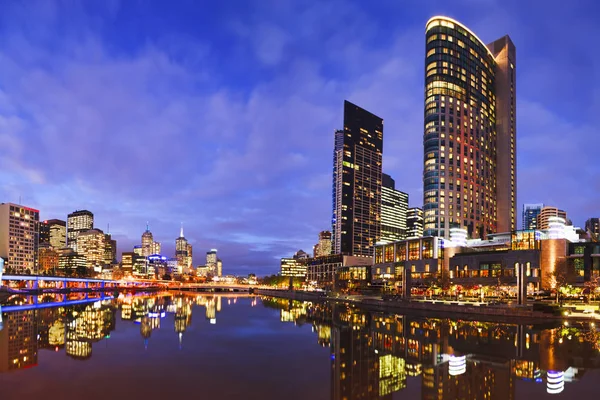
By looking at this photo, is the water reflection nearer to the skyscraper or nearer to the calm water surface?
the calm water surface

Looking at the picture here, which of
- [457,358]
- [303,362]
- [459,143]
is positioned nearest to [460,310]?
[457,358]

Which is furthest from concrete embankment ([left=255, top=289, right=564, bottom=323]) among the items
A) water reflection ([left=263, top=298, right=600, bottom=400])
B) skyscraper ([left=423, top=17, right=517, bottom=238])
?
skyscraper ([left=423, top=17, right=517, bottom=238])

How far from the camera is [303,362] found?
122 feet

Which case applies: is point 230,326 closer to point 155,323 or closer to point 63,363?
point 155,323

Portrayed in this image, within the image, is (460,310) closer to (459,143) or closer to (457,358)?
(457,358)

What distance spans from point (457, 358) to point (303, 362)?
41.1 ft

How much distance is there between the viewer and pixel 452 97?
574 feet

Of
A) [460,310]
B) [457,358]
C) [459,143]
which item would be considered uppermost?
[459,143]

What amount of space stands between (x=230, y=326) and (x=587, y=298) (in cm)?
7279

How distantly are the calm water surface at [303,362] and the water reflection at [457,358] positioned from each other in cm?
10

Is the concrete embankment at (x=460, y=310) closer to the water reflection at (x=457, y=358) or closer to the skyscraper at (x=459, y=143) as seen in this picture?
the water reflection at (x=457, y=358)

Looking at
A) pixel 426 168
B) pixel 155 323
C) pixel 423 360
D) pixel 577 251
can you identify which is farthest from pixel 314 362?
pixel 426 168

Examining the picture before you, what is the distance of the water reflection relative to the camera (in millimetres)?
27594

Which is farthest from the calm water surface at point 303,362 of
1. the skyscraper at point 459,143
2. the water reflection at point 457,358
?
the skyscraper at point 459,143
